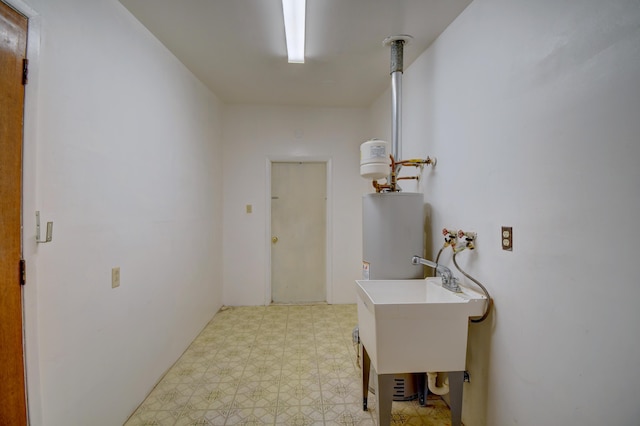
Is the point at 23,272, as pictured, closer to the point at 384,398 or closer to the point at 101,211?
the point at 101,211

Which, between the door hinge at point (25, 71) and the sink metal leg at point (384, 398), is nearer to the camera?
the door hinge at point (25, 71)

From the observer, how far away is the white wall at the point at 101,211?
3.75 ft

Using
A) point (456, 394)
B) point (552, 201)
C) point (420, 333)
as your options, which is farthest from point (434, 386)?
point (552, 201)

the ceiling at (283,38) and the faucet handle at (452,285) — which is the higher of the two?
the ceiling at (283,38)

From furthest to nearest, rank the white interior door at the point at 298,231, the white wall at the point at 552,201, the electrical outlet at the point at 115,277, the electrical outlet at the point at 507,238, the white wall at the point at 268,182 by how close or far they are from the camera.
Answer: the white interior door at the point at 298,231, the white wall at the point at 268,182, the electrical outlet at the point at 115,277, the electrical outlet at the point at 507,238, the white wall at the point at 552,201

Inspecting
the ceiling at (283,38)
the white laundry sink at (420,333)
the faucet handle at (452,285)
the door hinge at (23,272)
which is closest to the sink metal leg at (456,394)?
the white laundry sink at (420,333)

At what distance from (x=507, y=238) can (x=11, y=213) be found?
2.13m

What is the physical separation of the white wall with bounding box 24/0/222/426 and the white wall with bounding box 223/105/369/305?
3.44ft

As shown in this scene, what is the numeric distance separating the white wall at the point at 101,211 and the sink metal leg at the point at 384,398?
4.86 ft

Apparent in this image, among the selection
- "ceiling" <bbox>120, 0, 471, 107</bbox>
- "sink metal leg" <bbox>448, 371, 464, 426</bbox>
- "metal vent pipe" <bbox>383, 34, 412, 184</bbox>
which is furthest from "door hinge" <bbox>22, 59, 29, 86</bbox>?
"sink metal leg" <bbox>448, 371, 464, 426</bbox>

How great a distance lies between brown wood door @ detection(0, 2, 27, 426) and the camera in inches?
39.3

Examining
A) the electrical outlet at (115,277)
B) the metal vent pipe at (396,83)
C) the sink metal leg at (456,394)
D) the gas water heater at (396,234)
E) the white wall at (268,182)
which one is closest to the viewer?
the sink metal leg at (456,394)

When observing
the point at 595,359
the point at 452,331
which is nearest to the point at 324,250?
the point at 452,331

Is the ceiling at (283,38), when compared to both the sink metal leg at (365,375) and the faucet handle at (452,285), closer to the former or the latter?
the faucet handle at (452,285)
